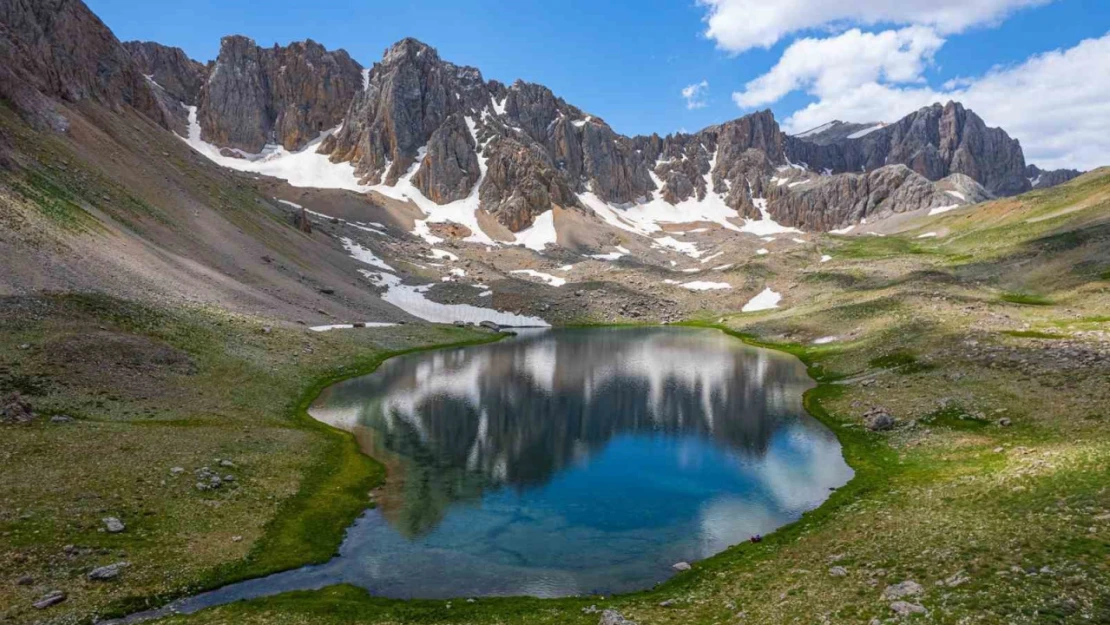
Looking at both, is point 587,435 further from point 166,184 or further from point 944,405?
point 166,184

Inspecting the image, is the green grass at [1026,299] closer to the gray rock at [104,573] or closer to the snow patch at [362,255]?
the gray rock at [104,573]

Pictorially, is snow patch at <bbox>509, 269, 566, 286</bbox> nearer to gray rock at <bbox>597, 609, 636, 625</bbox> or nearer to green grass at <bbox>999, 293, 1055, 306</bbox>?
green grass at <bbox>999, 293, 1055, 306</bbox>

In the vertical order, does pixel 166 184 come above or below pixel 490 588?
above

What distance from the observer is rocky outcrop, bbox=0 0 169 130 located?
360 ft

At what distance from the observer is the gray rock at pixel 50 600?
70.7 feet

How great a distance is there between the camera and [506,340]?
119m

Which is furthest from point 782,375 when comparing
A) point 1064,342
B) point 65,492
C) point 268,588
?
point 65,492

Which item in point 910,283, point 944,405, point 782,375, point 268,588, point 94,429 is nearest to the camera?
point 268,588

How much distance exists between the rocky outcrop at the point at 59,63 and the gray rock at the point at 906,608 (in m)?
139

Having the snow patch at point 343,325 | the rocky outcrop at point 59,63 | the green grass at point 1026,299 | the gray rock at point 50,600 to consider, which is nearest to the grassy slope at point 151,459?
the gray rock at point 50,600

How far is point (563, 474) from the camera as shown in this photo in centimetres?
4281

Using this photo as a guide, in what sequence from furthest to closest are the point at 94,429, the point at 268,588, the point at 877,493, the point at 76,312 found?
the point at 76,312 < the point at 94,429 < the point at 877,493 < the point at 268,588

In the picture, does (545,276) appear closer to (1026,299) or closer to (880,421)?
(1026,299)

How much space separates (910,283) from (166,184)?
471 ft
